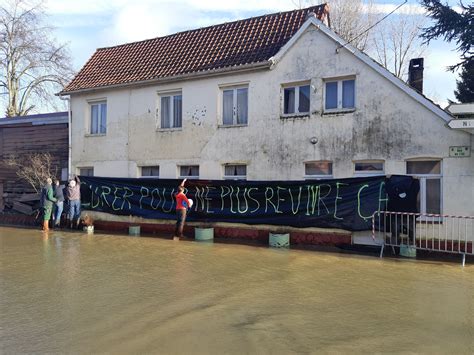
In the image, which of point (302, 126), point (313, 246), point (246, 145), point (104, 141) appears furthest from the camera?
point (104, 141)

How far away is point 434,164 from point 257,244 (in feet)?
17.8

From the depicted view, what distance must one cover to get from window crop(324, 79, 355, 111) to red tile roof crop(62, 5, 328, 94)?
231cm

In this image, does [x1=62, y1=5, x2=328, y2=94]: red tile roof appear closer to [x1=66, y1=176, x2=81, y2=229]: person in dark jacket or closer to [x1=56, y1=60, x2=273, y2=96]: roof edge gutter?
[x1=56, y1=60, x2=273, y2=96]: roof edge gutter

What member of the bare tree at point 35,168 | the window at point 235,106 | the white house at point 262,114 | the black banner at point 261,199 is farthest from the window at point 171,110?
the bare tree at point 35,168

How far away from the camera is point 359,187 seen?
1153 cm

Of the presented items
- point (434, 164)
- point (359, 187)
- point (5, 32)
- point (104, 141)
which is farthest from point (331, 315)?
point (5, 32)

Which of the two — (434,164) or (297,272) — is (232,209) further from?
(434,164)

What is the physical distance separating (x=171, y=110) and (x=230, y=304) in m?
10.9

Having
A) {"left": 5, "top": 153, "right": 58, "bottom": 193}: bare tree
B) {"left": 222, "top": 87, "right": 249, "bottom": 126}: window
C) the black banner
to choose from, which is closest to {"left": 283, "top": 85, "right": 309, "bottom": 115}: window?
{"left": 222, "top": 87, "right": 249, "bottom": 126}: window

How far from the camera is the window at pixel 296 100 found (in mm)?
13453

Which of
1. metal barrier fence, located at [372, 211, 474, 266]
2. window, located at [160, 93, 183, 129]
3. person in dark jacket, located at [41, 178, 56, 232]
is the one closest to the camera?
metal barrier fence, located at [372, 211, 474, 266]

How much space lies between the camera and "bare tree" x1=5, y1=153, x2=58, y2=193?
730 inches

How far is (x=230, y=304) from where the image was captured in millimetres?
6398

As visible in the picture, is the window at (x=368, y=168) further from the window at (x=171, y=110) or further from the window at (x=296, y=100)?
the window at (x=171, y=110)
